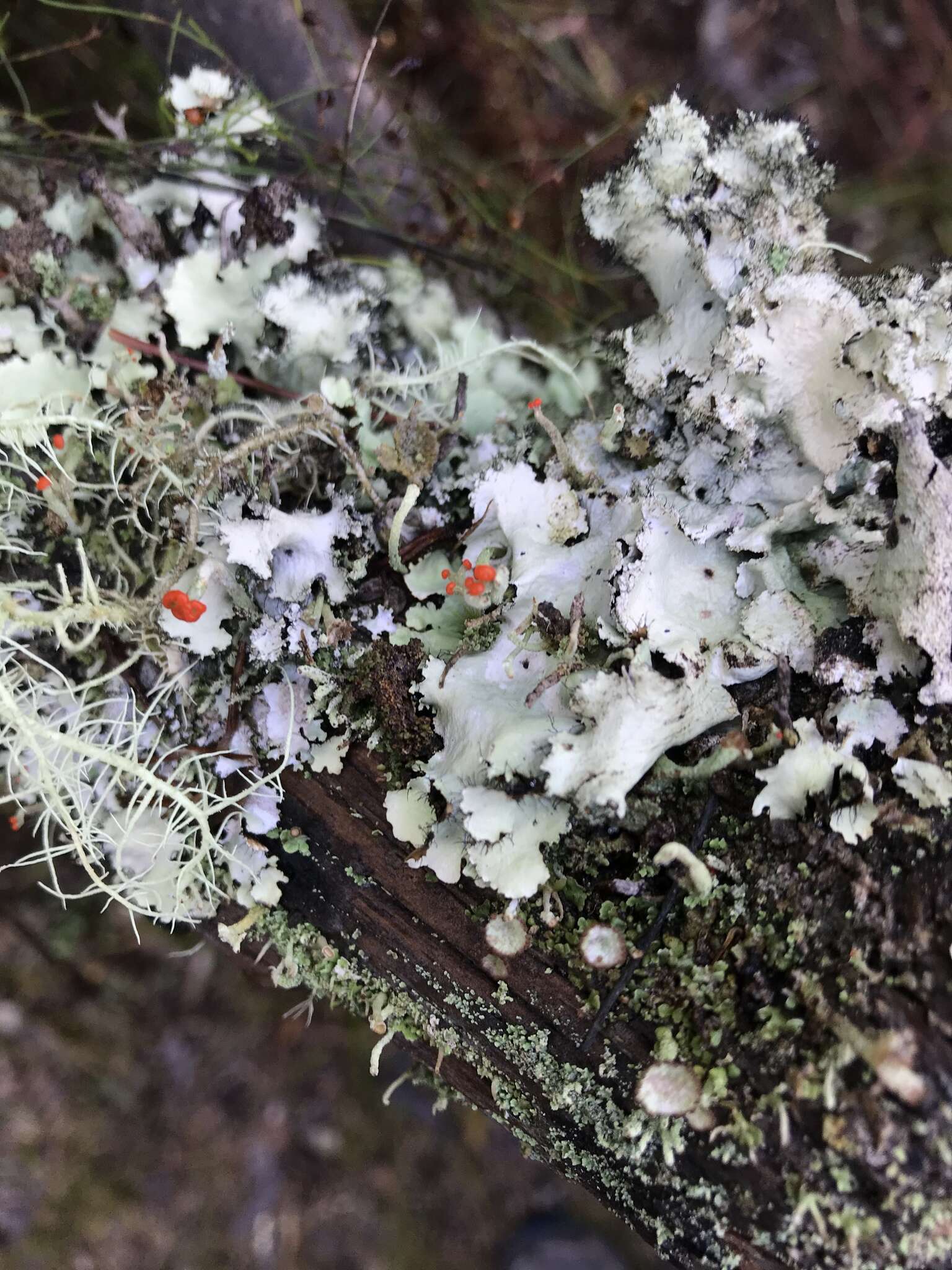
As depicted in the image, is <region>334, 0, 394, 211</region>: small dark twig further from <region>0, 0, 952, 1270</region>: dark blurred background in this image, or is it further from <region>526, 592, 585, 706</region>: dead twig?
<region>526, 592, 585, 706</region>: dead twig

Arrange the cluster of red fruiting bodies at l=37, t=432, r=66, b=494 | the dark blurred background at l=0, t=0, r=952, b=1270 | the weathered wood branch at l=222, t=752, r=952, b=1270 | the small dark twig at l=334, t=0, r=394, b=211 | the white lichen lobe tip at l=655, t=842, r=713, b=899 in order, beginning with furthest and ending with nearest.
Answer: the dark blurred background at l=0, t=0, r=952, b=1270 → the small dark twig at l=334, t=0, r=394, b=211 → the cluster of red fruiting bodies at l=37, t=432, r=66, b=494 → the white lichen lobe tip at l=655, t=842, r=713, b=899 → the weathered wood branch at l=222, t=752, r=952, b=1270

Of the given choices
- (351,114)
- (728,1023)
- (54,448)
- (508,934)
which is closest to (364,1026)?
(508,934)

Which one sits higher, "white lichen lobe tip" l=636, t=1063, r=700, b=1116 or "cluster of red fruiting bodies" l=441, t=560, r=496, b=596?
"cluster of red fruiting bodies" l=441, t=560, r=496, b=596

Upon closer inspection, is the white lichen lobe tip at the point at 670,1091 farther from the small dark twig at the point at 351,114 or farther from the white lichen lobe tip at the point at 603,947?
the small dark twig at the point at 351,114

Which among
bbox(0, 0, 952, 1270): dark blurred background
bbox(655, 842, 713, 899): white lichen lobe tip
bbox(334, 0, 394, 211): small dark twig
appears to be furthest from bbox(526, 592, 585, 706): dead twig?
bbox(0, 0, 952, 1270): dark blurred background

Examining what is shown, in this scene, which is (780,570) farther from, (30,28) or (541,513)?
(30,28)

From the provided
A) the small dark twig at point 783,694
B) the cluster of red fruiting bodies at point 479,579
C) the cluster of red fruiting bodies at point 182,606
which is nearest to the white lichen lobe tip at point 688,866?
the small dark twig at point 783,694
